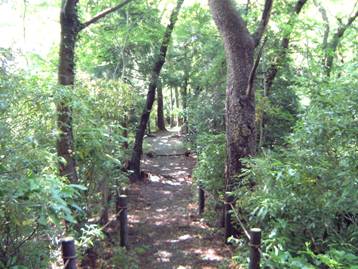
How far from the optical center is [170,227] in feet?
21.7

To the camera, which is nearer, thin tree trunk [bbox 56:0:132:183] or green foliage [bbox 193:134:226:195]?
thin tree trunk [bbox 56:0:132:183]

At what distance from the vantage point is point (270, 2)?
5.22 m

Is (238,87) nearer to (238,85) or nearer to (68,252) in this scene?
(238,85)

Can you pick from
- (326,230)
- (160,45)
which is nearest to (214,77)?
(160,45)

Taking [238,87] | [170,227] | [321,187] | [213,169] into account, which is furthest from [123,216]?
[321,187]

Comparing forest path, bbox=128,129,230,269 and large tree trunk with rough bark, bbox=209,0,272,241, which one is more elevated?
large tree trunk with rough bark, bbox=209,0,272,241

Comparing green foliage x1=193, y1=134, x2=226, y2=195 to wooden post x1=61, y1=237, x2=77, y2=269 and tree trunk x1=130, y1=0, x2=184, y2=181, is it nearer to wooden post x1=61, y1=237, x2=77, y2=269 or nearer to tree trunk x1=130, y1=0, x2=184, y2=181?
wooden post x1=61, y1=237, x2=77, y2=269

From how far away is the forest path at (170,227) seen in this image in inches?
201

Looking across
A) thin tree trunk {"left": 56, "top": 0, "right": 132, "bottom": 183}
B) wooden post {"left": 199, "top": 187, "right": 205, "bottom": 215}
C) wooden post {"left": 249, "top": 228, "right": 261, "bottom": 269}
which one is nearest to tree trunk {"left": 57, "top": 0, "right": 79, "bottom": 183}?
thin tree trunk {"left": 56, "top": 0, "right": 132, "bottom": 183}

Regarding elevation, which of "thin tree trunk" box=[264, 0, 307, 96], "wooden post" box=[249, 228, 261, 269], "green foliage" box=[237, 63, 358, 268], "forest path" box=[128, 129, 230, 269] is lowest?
"forest path" box=[128, 129, 230, 269]

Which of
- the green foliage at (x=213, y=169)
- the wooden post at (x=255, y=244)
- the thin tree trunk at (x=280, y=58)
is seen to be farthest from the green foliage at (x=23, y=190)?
the thin tree trunk at (x=280, y=58)

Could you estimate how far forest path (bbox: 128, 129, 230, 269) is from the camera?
16.7 ft

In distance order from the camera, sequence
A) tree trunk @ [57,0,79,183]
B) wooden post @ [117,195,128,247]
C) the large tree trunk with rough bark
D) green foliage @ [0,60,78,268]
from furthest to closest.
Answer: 1. the large tree trunk with rough bark
2. wooden post @ [117,195,128,247]
3. tree trunk @ [57,0,79,183]
4. green foliage @ [0,60,78,268]

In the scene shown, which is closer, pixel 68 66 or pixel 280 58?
pixel 68 66
